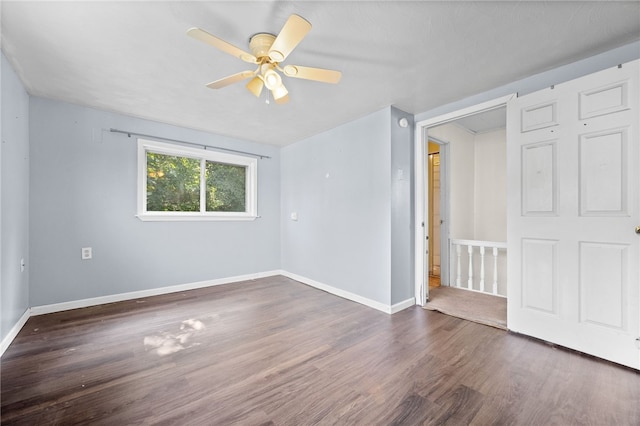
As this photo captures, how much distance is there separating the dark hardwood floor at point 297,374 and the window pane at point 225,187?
6.03ft

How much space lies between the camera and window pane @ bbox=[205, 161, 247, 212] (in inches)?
159

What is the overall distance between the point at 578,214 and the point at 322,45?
2343 mm

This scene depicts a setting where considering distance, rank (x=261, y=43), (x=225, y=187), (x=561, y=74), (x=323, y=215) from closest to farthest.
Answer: (x=261, y=43)
(x=561, y=74)
(x=323, y=215)
(x=225, y=187)

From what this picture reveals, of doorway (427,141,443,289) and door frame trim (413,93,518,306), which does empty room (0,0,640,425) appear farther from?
doorway (427,141,443,289)

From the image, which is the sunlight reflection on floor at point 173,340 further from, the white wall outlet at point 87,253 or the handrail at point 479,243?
the handrail at point 479,243

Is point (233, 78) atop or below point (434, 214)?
atop

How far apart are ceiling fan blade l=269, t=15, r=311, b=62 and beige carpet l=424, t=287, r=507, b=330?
289cm

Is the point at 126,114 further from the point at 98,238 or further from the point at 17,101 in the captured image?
the point at 98,238

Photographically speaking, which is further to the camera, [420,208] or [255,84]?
[420,208]

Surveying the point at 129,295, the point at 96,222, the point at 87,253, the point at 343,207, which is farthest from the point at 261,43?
the point at 129,295

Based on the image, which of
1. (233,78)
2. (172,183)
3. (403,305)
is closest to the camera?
(233,78)

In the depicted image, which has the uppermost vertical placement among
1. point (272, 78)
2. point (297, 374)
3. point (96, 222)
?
point (272, 78)

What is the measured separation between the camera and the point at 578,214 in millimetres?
2039

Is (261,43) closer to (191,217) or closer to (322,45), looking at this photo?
(322,45)
